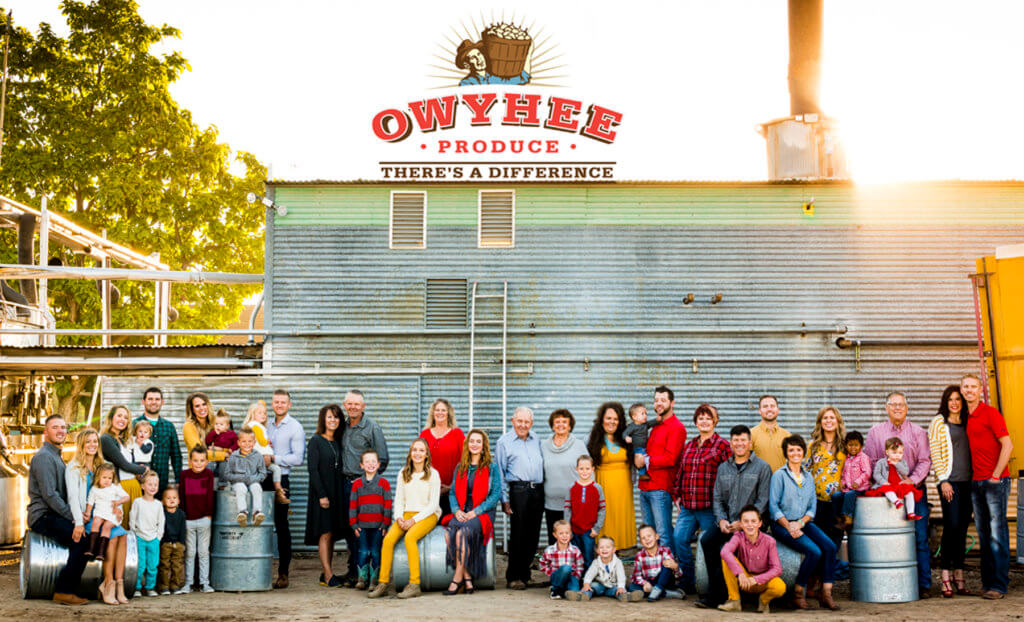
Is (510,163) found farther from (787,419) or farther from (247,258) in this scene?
(247,258)

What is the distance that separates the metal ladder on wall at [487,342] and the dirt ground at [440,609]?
374 centimetres

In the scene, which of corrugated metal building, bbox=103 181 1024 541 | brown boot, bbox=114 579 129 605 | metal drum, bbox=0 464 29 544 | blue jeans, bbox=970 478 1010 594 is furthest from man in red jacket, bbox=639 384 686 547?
metal drum, bbox=0 464 29 544

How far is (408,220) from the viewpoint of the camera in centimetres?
1443

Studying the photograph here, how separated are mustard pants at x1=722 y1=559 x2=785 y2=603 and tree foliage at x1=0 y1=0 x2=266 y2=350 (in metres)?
20.0

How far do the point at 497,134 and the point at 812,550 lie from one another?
7.32 metres

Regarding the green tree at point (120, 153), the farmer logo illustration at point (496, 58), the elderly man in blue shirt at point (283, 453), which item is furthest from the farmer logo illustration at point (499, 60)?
the green tree at point (120, 153)

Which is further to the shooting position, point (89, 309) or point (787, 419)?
point (89, 309)

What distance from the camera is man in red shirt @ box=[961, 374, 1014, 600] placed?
33.1 ft

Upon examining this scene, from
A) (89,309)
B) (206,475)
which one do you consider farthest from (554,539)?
(89,309)

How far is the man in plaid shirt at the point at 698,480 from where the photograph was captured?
10133mm

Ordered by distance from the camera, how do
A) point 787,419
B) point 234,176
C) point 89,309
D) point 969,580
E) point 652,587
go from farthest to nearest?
point 234,176, point 89,309, point 787,419, point 969,580, point 652,587

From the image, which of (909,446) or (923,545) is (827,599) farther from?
(909,446)

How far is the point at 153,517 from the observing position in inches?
410

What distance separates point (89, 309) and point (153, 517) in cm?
1739
